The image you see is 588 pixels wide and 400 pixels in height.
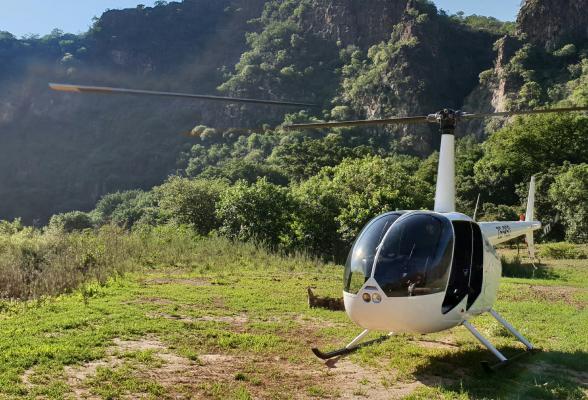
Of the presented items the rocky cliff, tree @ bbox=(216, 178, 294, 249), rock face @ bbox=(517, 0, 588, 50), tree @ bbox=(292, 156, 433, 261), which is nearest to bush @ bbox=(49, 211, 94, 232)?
the rocky cliff

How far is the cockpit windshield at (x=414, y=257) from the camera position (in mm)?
6352

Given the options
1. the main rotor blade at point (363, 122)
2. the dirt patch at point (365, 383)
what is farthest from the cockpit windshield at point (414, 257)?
the main rotor blade at point (363, 122)

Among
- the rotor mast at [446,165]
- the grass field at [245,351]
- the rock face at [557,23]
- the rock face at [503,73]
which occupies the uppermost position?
the rock face at [557,23]

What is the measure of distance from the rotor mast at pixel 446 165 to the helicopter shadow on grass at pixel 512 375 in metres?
2.04

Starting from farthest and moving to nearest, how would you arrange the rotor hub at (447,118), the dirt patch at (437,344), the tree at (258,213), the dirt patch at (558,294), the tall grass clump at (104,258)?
the tree at (258,213) → the tall grass clump at (104,258) → the dirt patch at (558,294) → the dirt patch at (437,344) → the rotor hub at (447,118)

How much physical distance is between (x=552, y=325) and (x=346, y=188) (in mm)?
15312

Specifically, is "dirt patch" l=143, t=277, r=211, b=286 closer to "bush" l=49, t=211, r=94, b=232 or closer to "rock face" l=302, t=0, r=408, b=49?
"bush" l=49, t=211, r=94, b=232

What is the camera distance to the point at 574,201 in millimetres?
31094

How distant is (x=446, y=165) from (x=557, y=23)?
77.9 m

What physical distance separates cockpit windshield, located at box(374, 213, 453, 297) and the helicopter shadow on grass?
1.07 meters

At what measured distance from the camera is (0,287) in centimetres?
1307

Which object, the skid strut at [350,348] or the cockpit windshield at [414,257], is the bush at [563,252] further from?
the cockpit windshield at [414,257]

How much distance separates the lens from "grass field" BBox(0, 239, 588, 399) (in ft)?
19.5

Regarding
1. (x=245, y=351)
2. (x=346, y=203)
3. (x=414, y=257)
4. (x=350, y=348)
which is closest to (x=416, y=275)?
(x=414, y=257)
